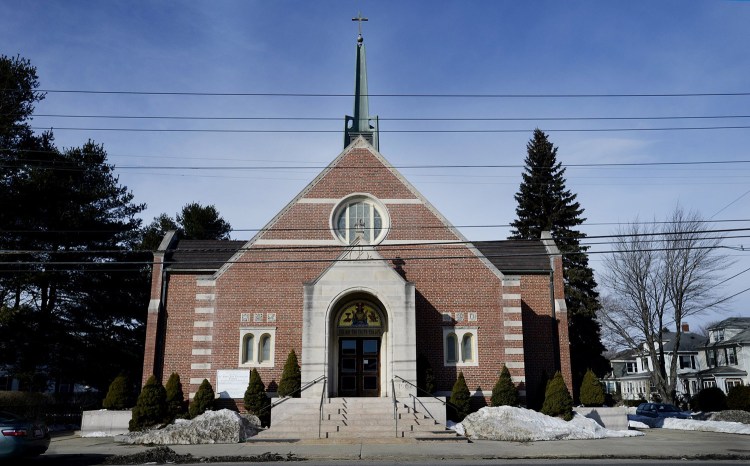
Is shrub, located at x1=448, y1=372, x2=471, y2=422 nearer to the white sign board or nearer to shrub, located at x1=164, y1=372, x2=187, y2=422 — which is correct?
the white sign board

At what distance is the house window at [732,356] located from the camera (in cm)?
6022

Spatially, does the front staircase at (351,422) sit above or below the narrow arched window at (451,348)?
below

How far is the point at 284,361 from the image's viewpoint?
24219 millimetres

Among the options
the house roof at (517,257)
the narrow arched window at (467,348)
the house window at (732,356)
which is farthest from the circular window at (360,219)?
the house window at (732,356)

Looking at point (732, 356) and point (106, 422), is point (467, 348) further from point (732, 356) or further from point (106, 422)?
point (732, 356)

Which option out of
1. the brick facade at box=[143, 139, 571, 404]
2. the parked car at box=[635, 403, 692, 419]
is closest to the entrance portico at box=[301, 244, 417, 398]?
the brick facade at box=[143, 139, 571, 404]

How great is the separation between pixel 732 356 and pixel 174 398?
5867 cm

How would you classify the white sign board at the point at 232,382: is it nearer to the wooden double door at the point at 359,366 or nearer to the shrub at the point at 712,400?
the wooden double door at the point at 359,366

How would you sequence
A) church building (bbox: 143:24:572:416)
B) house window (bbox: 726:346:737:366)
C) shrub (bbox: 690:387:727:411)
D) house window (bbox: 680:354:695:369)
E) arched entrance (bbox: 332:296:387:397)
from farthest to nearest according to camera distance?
house window (bbox: 680:354:695:369), house window (bbox: 726:346:737:366), shrub (bbox: 690:387:727:411), arched entrance (bbox: 332:296:387:397), church building (bbox: 143:24:572:416)

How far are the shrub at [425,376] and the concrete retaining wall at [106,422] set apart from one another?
36.4 feet

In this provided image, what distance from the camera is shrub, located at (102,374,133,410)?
2286cm

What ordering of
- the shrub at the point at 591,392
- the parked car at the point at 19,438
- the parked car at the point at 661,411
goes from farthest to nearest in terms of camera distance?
1. the parked car at the point at 661,411
2. the shrub at the point at 591,392
3. the parked car at the point at 19,438

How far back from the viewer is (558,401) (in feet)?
73.6

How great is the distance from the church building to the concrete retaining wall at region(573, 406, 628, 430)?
8.15 feet
